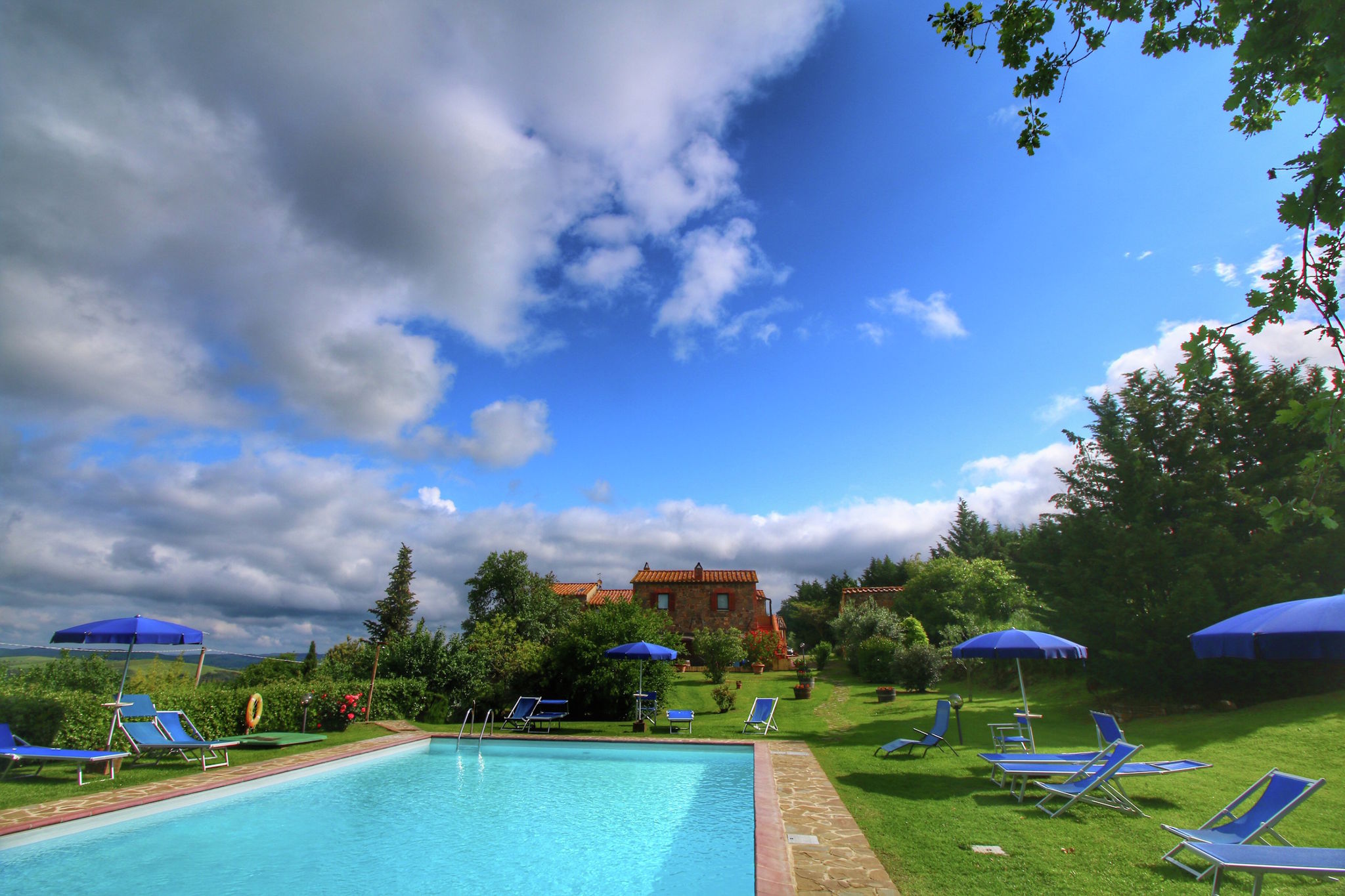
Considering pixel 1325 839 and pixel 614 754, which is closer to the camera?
pixel 1325 839

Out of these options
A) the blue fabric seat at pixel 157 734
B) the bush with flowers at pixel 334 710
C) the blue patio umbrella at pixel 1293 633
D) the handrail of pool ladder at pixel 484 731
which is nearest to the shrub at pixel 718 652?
the handrail of pool ladder at pixel 484 731

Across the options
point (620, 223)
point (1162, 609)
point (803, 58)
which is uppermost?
point (803, 58)

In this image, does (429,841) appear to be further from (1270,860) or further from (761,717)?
(761,717)

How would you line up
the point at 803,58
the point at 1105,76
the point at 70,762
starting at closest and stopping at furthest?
the point at 1105,76, the point at 803,58, the point at 70,762

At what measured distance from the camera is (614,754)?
14.8 meters

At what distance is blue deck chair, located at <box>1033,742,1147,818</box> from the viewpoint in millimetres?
7645

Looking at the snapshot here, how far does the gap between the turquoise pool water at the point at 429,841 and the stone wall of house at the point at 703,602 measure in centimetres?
2784

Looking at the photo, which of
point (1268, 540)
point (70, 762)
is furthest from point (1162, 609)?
point (70, 762)

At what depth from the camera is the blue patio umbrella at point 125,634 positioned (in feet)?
35.1

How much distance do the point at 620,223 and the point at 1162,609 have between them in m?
16.3

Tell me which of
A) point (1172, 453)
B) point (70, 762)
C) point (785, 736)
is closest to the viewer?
point (70, 762)

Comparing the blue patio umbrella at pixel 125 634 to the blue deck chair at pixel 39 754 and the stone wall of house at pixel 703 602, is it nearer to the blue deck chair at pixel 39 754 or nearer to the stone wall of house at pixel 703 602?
the blue deck chair at pixel 39 754

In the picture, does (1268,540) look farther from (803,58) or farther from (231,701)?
(231,701)

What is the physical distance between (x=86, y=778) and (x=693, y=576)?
3352 centimetres
